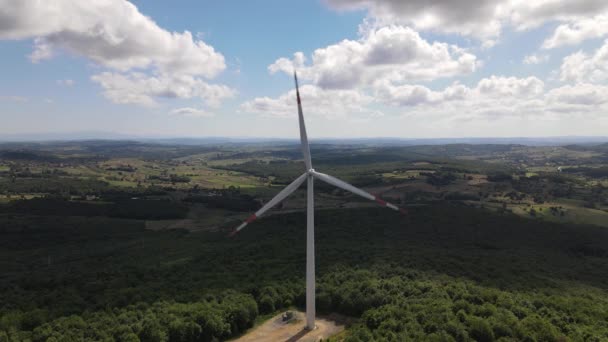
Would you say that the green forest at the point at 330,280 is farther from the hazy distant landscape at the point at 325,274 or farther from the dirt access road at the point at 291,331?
the dirt access road at the point at 291,331

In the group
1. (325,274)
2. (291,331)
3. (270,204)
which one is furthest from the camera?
(325,274)

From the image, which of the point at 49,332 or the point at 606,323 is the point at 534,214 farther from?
the point at 49,332

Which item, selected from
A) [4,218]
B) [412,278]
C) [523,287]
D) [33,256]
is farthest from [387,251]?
[4,218]

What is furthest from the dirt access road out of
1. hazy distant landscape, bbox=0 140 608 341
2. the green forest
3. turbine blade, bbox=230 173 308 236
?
turbine blade, bbox=230 173 308 236

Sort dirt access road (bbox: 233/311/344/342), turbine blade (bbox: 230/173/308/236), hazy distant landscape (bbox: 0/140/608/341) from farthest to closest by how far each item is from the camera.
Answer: dirt access road (bbox: 233/311/344/342) < hazy distant landscape (bbox: 0/140/608/341) < turbine blade (bbox: 230/173/308/236)

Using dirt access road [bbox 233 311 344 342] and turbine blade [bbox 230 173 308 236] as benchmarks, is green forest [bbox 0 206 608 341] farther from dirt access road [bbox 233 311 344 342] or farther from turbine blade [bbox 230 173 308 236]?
turbine blade [bbox 230 173 308 236]

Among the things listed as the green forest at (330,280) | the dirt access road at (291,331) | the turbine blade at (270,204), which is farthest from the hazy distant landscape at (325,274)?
the turbine blade at (270,204)

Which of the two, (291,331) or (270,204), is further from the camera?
(291,331)

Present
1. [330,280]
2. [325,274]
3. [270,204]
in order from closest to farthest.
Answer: [270,204], [330,280], [325,274]

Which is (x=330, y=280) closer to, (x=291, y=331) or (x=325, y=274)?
(x=325, y=274)

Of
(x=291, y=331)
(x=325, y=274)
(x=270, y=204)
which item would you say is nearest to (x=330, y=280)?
(x=325, y=274)
